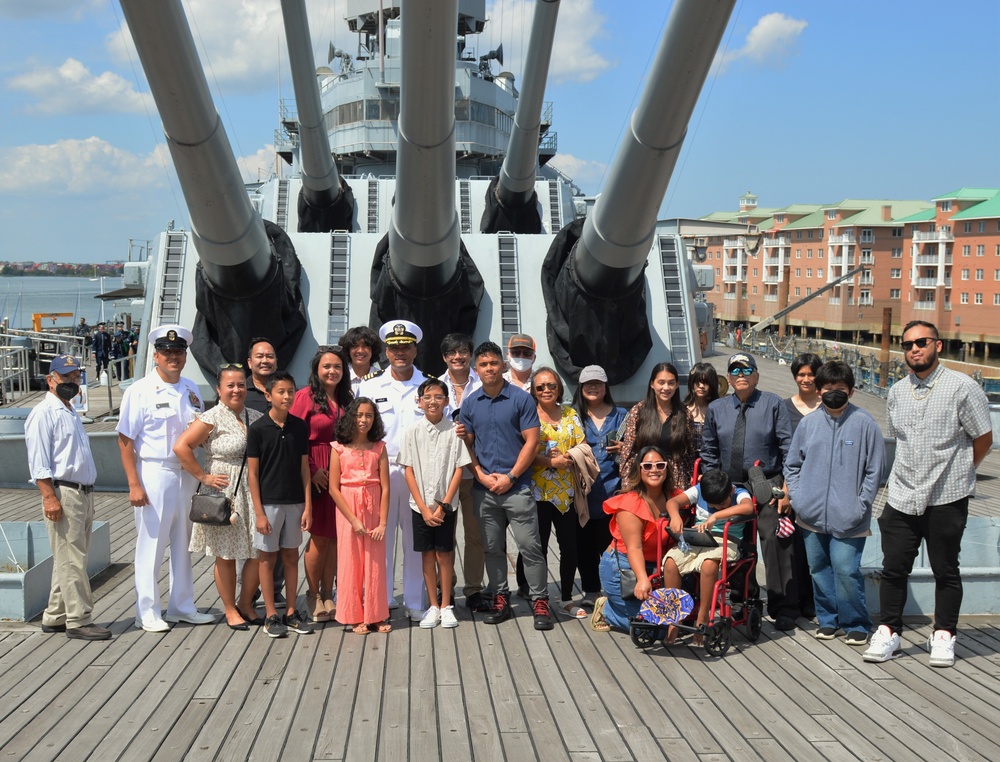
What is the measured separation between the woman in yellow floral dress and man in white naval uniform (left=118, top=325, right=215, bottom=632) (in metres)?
1.53

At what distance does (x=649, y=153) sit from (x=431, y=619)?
8.13ft

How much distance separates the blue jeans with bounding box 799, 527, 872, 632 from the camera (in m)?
4.36

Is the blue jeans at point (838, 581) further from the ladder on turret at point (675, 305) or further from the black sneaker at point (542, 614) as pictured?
the ladder on turret at point (675, 305)

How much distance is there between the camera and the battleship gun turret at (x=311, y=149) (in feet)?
31.0

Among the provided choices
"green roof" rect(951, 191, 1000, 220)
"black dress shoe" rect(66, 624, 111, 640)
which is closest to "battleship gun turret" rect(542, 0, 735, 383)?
"black dress shoe" rect(66, 624, 111, 640)

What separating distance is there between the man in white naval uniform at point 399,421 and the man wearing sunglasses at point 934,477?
1933mm

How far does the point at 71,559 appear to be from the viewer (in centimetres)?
442

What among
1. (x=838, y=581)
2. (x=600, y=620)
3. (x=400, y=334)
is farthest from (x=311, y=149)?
(x=838, y=581)

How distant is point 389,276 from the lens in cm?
688

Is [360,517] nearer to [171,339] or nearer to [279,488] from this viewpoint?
[279,488]

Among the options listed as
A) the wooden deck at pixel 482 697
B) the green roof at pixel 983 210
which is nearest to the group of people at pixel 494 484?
the wooden deck at pixel 482 697

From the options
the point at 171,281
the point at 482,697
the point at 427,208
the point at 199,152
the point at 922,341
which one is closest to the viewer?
the point at 482,697

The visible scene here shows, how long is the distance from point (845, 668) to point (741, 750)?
0.97m

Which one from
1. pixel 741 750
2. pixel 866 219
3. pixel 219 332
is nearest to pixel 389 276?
pixel 219 332
